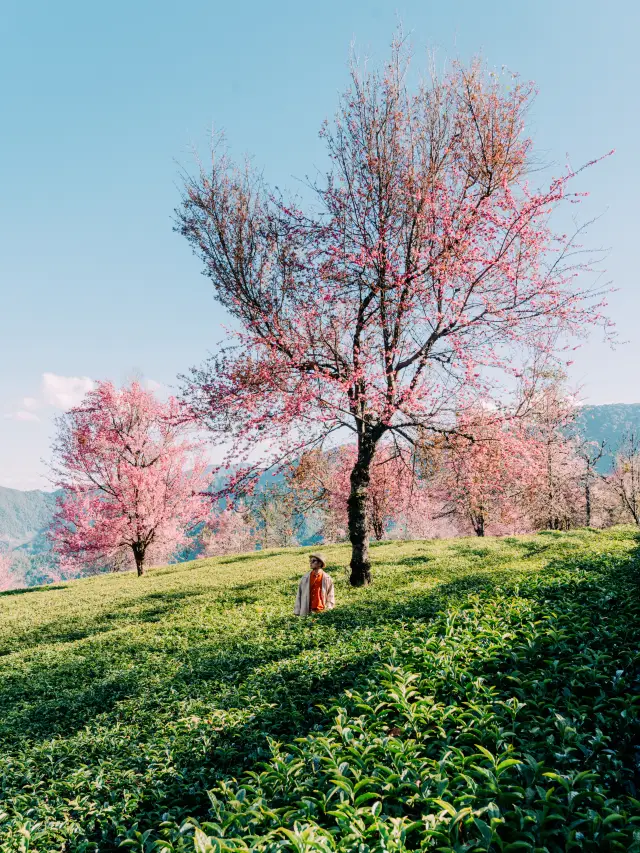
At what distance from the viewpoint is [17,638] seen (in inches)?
587

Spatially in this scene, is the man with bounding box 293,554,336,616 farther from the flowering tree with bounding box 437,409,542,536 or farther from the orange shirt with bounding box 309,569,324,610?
the flowering tree with bounding box 437,409,542,536

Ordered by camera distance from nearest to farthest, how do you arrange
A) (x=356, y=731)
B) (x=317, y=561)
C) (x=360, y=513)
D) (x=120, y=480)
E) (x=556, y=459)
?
(x=356, y=731)
(x=317, y=561)
(x=360, y=513)
(x=120, y=480)
(x=556, y=459)

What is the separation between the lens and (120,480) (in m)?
28.5

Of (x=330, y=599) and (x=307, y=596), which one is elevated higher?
(x=307, y=596)

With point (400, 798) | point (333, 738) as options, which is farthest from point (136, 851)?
point (400, 798)

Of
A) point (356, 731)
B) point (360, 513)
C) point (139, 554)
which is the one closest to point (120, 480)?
point (139, 554)

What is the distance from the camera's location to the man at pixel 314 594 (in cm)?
1139

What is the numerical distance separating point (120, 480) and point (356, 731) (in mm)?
26879

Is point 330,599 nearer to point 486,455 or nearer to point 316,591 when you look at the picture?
point 316,591

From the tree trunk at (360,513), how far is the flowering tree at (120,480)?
1609 centimetres

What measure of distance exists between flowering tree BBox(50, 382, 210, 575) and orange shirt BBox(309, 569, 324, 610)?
18.2 metres

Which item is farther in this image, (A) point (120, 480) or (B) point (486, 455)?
(A) point (120, 480)

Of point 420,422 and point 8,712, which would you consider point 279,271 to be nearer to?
point 420,422

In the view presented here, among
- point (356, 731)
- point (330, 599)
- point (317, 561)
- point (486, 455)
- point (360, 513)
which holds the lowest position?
point (330, 599)
